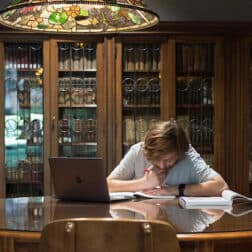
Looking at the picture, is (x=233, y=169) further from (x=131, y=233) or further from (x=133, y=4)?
(x=131, y=233)

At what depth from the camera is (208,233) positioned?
1.75 meters

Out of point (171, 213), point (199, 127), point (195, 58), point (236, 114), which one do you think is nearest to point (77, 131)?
point (199, 127)

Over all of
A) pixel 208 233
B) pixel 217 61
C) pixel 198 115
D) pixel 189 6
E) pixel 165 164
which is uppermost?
pixel 189 6

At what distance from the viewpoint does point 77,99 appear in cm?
407

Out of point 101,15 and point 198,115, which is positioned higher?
point 101,15

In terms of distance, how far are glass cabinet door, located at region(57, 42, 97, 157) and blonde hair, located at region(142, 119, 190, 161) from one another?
1474 mm

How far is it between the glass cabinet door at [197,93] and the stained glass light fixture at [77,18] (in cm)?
143

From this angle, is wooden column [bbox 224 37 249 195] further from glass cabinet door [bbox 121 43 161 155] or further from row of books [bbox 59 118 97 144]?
row of books [bbox 59 118 97 144]

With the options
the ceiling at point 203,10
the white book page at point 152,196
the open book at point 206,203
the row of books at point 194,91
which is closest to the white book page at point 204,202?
the open book at point 206,203

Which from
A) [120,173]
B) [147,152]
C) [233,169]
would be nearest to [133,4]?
[147,152]

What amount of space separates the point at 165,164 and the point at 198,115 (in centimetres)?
155

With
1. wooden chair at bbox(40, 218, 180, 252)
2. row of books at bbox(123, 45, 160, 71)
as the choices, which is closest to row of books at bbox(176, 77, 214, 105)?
row of books at bbox(123, 45, 160, 71)

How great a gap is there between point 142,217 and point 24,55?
2.41 meters

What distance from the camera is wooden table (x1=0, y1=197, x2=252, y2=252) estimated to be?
1771mm
